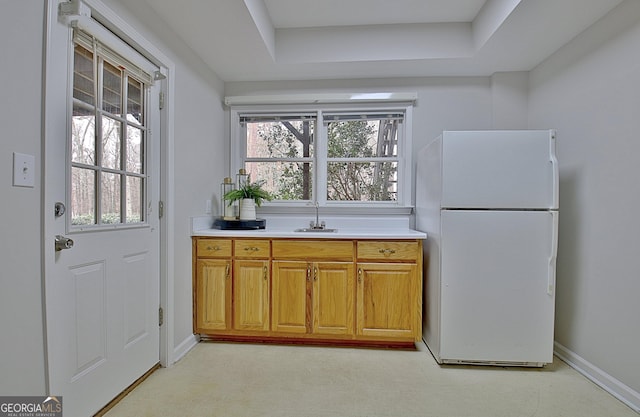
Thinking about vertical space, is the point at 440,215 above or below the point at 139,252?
above

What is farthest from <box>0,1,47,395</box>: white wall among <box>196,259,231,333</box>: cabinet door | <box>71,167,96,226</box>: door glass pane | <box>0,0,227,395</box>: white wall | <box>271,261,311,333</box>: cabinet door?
<box>271,261,311,333</box>: cabinet door

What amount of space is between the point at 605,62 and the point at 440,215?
4.49 ft

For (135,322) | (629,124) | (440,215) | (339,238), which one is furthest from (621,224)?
(135,322)

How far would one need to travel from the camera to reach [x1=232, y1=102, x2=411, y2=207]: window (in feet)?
9.92

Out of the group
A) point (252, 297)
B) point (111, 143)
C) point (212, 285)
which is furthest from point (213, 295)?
point (111, 143)

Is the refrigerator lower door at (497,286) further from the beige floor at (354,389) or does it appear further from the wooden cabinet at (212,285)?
the wooden cabinet at (212,285)

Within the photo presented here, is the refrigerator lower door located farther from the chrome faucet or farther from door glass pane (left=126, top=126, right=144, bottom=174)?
door glass pane (left=126, top=126, right=144, bottom=174)

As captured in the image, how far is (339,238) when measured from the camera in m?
2.41

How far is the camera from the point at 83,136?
1.51 meters

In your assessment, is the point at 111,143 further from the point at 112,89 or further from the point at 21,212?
the point at 21,212

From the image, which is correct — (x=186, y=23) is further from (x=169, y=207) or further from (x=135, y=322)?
(x=135, y=322)

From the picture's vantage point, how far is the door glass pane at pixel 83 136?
4.77 ft

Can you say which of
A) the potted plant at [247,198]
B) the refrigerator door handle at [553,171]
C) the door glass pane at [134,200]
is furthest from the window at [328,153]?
the door glass pane at [134,200]

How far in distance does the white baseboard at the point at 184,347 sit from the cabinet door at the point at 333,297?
96 centimetres
